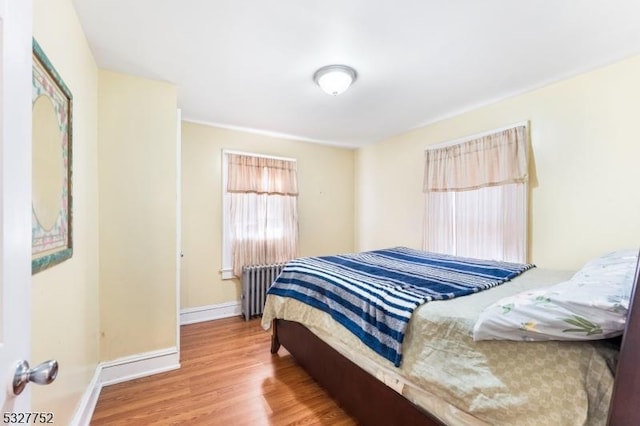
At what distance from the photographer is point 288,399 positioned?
1.90 meters

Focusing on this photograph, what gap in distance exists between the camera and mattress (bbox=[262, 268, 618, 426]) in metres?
0.88

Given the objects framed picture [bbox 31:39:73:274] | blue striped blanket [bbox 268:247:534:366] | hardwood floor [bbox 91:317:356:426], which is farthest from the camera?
hardwood floor [bbox 91:317:356:426]

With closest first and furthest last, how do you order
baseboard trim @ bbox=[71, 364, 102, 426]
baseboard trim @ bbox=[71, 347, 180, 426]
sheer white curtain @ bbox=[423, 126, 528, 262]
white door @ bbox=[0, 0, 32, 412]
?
1. white door @ bbox=[0, 0, 32, 412]
2. baseboard trim @ bbox=[71, 364, 102, 426]
3. baseboard trim @ bbox=[71, 347, 180, 426]
4. sheer white curtain @ bbox=[423, 126, 528, 262]

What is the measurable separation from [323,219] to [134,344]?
2.83m

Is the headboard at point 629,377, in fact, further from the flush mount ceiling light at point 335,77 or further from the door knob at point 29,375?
the flush mount ceiling light at point 335,77

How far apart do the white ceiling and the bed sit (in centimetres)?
146

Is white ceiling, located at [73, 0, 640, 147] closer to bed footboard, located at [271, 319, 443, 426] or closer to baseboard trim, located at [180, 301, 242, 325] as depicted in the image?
bed footboard, located at [271, 319, 443, 426]

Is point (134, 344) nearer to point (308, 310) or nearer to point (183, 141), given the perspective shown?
point (308, 310)

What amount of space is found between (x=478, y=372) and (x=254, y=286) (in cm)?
280

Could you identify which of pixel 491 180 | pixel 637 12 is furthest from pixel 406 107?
pixel 637 12

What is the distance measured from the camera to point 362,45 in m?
1.86

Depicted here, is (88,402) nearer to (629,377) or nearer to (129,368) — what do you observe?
(129,368)

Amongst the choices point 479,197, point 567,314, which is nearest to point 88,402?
point 567,314

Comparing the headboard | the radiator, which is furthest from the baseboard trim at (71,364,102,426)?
the headboard
